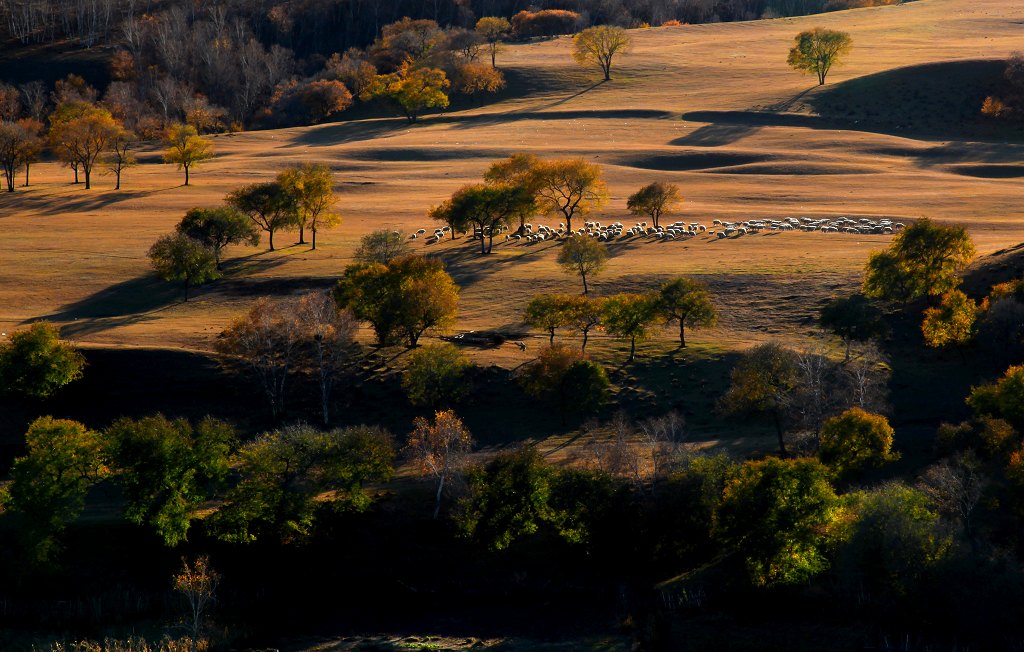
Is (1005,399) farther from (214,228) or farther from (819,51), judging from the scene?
(819,51)

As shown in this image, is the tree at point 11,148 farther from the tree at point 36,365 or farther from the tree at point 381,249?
the tree at point 36,365

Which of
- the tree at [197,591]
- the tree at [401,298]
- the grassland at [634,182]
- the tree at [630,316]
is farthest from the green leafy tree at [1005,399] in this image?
the tree at [197,591]

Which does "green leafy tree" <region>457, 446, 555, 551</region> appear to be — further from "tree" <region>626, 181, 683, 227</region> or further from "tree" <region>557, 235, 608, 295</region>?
"tree" <region>626, 181, 683, 227</region>

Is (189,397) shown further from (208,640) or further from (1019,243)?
(1019,243)

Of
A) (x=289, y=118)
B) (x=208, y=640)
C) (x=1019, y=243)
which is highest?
(x=289, y=118)

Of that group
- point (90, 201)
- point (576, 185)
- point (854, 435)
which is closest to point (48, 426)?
point (854, 435)
